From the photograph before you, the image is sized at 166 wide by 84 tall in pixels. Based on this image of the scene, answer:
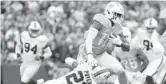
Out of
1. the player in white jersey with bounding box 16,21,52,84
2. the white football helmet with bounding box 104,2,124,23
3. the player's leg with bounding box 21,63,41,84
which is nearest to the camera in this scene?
the white football helmet with bounding box 104,2,124,23

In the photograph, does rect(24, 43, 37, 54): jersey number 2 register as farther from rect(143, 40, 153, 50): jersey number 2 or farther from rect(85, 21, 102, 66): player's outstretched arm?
rect(85, 21, 102, 66): player's outstretched arm

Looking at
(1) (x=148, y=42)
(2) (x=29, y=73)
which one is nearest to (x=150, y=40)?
(1) (x=148, y=42)

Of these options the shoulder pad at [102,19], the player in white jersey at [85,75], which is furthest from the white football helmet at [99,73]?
the shoulder pad at [102,19]

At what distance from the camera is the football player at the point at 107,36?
6979 mm

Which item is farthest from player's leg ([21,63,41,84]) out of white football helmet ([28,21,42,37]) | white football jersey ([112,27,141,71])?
white football jersey ([112,27,141,71])

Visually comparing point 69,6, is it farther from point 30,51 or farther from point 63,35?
point 30,51

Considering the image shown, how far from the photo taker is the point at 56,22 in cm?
1223

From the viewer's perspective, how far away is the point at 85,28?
40.2 ft

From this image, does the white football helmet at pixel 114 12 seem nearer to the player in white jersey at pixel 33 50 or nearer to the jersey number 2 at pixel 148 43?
the jersey number 2 at pixel 148 43

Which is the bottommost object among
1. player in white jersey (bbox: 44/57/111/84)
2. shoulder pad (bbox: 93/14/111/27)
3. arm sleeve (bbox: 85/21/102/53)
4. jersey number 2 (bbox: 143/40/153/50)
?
jersey number 2 (bbox: 143/40/153/50)

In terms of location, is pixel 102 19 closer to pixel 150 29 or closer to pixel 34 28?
pixel 150 29

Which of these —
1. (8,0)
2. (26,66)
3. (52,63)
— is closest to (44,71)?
(52,63)

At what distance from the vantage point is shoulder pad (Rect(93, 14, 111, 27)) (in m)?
6.98

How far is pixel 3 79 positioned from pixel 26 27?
1.58 m
